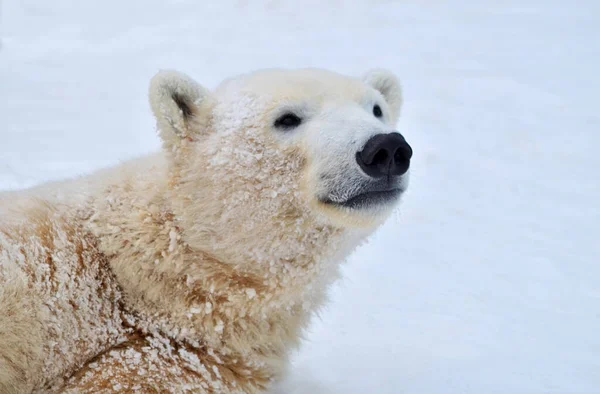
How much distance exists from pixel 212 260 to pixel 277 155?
2.05 feet

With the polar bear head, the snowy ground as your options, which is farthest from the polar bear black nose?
the snowy ground

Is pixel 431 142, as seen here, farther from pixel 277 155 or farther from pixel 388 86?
pixel 277 155

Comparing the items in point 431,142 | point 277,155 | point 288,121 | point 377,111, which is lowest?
point 277,155

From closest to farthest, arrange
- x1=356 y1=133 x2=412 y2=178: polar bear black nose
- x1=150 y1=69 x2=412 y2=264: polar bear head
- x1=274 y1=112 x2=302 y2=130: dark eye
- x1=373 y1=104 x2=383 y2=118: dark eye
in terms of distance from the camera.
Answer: x1=356 y1=133 x2=412 y2=178: polar bear black nose, x1=150 y1=69 x2=412 y2=264: polar bear head, x1=274 y1=112 x2=302 y2=130: dark eye, x1=373 y1=104 x2=383 y2=118: dark eye

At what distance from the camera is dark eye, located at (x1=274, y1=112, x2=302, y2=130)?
3.42 m

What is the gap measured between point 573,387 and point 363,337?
1.27m

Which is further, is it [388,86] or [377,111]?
A: [388,86]

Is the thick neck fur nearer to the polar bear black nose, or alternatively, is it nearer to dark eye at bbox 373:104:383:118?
the polar bear black nose

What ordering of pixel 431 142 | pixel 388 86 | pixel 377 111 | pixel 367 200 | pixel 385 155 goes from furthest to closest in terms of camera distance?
1. pixel 431 142
2. pixel 388 86
3. pixel 377 111
4. pixel 367 200
5. pixel 385 155

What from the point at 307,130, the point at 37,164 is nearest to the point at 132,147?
the point at 37,164

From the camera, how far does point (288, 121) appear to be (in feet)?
11.2

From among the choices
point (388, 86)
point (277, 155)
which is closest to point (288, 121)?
point (277, 155)

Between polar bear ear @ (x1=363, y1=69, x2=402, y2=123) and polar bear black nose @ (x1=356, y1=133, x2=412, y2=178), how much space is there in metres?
1.09

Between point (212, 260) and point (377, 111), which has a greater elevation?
point (377, 111)
